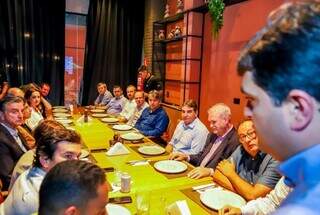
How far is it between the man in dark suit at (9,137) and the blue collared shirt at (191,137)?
1538 mm

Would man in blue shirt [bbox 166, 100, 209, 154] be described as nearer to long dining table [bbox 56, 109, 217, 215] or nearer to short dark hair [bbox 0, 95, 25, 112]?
long dining table [bbox 56, 109, 217, 215]

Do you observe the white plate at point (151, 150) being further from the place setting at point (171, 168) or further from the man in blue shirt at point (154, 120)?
the man in blue shirt at point (154, 120)

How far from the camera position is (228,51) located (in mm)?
3984

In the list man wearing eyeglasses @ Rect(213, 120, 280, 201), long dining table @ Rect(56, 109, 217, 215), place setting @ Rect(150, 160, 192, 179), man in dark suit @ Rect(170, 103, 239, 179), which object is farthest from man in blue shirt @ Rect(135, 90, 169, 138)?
man wearing eyeglasses @ Rect(213, 120, 280, 201)

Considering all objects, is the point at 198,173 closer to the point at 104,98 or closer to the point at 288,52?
the point at 288,52

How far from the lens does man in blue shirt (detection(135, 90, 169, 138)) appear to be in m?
3.74

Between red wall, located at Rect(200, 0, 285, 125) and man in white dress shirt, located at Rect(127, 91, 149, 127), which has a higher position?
red wall, located at Rect(200, 0, 285, 125)

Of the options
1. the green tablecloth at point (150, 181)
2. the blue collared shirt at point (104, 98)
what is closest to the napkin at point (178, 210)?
the green tablecloth at point (150, 181)

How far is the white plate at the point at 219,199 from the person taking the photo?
1.50 metres

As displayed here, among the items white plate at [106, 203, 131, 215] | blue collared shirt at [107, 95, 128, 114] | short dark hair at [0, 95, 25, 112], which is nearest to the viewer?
white plate at [106, 203, 131, 215]

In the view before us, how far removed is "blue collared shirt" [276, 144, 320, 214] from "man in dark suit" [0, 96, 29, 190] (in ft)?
6.90

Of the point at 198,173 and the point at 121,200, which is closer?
the point at 121,200

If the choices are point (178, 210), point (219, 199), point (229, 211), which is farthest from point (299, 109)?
point (219, 199)

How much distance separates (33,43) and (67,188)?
5.56 metres
